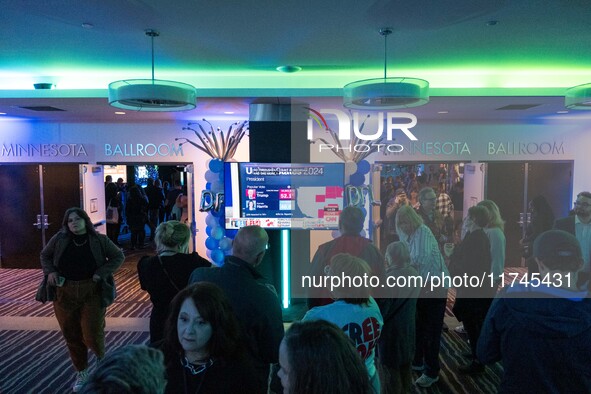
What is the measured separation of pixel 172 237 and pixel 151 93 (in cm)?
124

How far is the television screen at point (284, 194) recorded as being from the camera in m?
5.07

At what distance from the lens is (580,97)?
13.1 ft

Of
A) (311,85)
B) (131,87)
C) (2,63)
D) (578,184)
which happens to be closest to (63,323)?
(131,87)

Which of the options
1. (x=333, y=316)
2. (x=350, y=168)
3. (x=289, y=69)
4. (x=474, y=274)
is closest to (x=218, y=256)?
(x=350, y=168)

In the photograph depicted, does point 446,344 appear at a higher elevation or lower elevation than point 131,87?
lower

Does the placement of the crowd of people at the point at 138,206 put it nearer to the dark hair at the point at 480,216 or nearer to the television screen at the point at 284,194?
the television screen at the point at 284,194

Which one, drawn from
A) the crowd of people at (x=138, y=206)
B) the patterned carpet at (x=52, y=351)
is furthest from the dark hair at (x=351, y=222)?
the crowd of people at (x=138, y=206)

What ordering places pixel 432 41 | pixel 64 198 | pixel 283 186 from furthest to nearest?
1. pixel 64 198
2. pixel 283 186
3. pixel 432 41

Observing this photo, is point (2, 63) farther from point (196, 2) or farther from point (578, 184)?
point (578, 184)

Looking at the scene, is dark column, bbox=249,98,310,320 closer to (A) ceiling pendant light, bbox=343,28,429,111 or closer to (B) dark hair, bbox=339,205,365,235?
(A) ceiling pendant light, bbox=343,28,429,111

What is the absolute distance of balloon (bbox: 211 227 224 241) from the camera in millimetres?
5443

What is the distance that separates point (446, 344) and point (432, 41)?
9.83ft

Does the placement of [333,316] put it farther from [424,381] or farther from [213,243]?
[213,243]

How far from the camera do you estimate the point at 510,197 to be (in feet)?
26.5
